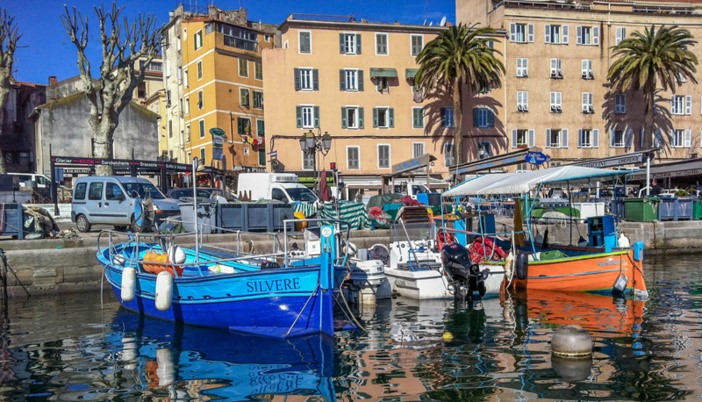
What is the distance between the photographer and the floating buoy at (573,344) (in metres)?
10.2

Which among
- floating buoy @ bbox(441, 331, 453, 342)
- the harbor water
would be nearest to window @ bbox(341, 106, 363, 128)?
the harbor water

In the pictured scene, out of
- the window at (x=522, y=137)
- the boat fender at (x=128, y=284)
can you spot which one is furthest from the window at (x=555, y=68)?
the boat fender at (x=128, y=284)

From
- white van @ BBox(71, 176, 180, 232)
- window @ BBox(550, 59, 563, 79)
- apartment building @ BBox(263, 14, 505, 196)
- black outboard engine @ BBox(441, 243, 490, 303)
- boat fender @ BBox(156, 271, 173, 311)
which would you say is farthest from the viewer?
window @ BBox(550, 59, 563, 79)

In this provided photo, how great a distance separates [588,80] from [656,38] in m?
5.32

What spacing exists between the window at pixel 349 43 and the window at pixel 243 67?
914cm

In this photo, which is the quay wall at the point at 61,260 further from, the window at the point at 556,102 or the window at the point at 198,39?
the window at the point at 198,39

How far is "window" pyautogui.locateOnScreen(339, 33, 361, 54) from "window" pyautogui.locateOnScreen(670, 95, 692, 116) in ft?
80.7

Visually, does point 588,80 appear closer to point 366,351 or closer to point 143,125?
point 143,125

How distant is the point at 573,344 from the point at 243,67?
138 ft

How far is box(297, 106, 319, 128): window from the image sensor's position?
42781 mm

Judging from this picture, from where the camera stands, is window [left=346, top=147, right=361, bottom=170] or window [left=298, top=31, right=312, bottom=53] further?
window [left=346, top=147, right=361, bottom=170]

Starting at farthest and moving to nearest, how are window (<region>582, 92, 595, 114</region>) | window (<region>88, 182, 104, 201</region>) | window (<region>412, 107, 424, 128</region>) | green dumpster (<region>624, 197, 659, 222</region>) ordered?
window (<region>582, 92, 595, 114</region>) < window (<region>412, 107, 424, 128</region>) < green dumpster (<region>624, 197, 659, 222</region>) < window (<region>88, 182, 104, 201</region>)

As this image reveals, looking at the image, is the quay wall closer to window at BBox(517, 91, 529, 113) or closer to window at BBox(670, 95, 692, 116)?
window at BBox(517, 91, 529, 113)

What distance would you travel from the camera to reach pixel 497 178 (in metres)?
19.4
